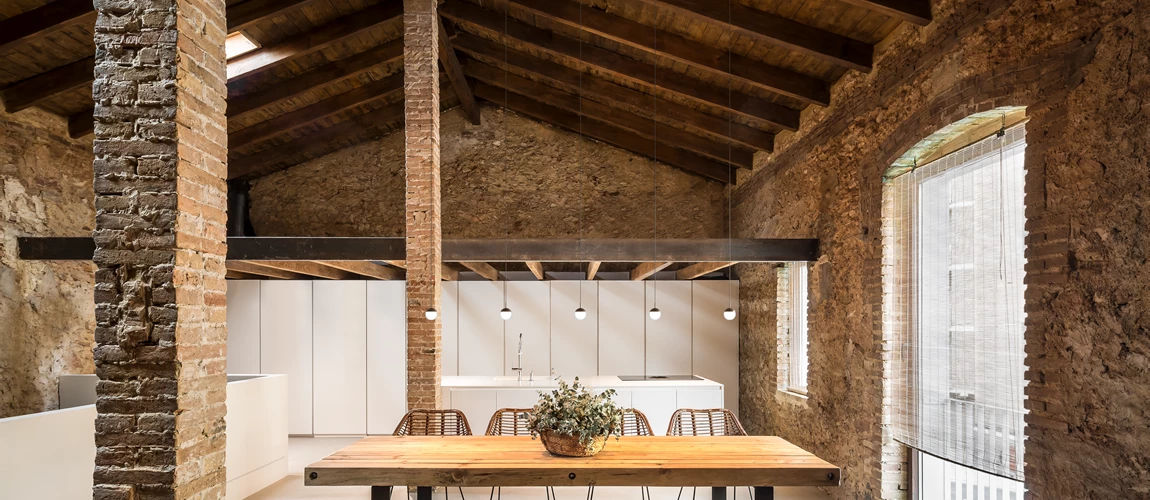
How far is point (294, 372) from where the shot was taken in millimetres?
8953

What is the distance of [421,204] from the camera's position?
590cm

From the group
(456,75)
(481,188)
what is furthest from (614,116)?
(481,188)

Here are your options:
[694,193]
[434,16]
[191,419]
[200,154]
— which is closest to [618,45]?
[434,16]

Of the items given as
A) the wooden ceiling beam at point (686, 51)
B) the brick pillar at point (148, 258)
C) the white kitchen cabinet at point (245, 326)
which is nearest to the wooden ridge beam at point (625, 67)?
the wooden ceiling beam at point (686, 51)

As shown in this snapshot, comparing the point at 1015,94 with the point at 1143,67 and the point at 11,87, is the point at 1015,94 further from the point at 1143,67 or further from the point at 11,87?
the point at 11,87

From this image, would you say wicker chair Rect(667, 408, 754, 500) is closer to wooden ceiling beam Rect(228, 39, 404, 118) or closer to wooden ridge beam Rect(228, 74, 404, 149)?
wooden ceiling beam Rect(228, 39, 404, 118)

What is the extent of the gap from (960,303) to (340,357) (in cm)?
736

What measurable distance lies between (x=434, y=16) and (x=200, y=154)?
3.67 meters

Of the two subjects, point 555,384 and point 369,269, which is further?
point 369,269

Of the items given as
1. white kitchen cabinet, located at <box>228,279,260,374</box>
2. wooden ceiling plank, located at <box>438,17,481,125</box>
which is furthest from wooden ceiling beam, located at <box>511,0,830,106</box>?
white kitchen cabinet, located at <box>228,279,260,374</box>

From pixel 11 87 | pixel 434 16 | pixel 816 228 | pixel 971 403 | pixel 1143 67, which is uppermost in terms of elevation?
pixel 434 16

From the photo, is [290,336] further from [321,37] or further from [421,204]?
[421,204]

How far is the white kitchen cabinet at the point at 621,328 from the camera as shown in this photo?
360 inches

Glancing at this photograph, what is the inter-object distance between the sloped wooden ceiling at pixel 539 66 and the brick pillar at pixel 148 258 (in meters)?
3.63
